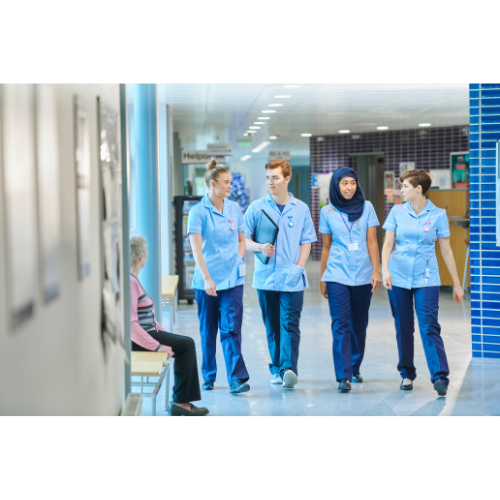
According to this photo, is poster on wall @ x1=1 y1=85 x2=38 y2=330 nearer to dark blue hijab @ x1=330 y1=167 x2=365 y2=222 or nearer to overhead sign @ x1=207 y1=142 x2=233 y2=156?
dark blue hijab @ x1=330 y1=167 x2=365 y2=222

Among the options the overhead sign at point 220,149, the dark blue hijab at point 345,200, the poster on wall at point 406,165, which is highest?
the overhead sign at point 220,149

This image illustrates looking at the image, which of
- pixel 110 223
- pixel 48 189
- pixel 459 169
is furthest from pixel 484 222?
pixel 459 169

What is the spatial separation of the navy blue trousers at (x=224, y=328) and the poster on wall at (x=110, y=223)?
4.94 feet

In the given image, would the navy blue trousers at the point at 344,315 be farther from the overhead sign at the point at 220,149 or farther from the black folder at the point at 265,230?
the overhead sign at the point at 220,149

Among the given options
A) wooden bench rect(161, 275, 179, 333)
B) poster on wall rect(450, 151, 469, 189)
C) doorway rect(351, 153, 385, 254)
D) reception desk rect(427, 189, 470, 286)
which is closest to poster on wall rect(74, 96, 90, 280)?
wooden bench rect(161, 275, 179, 333)

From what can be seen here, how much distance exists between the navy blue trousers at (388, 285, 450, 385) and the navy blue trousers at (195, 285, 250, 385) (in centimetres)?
111

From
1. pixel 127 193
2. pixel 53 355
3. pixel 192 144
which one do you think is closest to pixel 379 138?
pixel 192 144

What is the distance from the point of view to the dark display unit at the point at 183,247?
29.5 ft

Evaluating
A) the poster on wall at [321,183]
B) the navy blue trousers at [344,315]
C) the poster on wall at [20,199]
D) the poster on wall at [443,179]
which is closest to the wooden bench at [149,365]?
the navy blue trousers at [344,315]

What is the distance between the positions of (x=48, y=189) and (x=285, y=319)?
2542 millimetres

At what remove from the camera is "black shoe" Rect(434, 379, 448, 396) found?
4254 mm

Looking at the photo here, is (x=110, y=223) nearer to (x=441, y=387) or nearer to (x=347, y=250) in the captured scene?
(x=347, y=250)

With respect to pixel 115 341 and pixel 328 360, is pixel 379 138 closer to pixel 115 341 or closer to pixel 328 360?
pixel 328 360

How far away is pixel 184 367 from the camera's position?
385 cm
